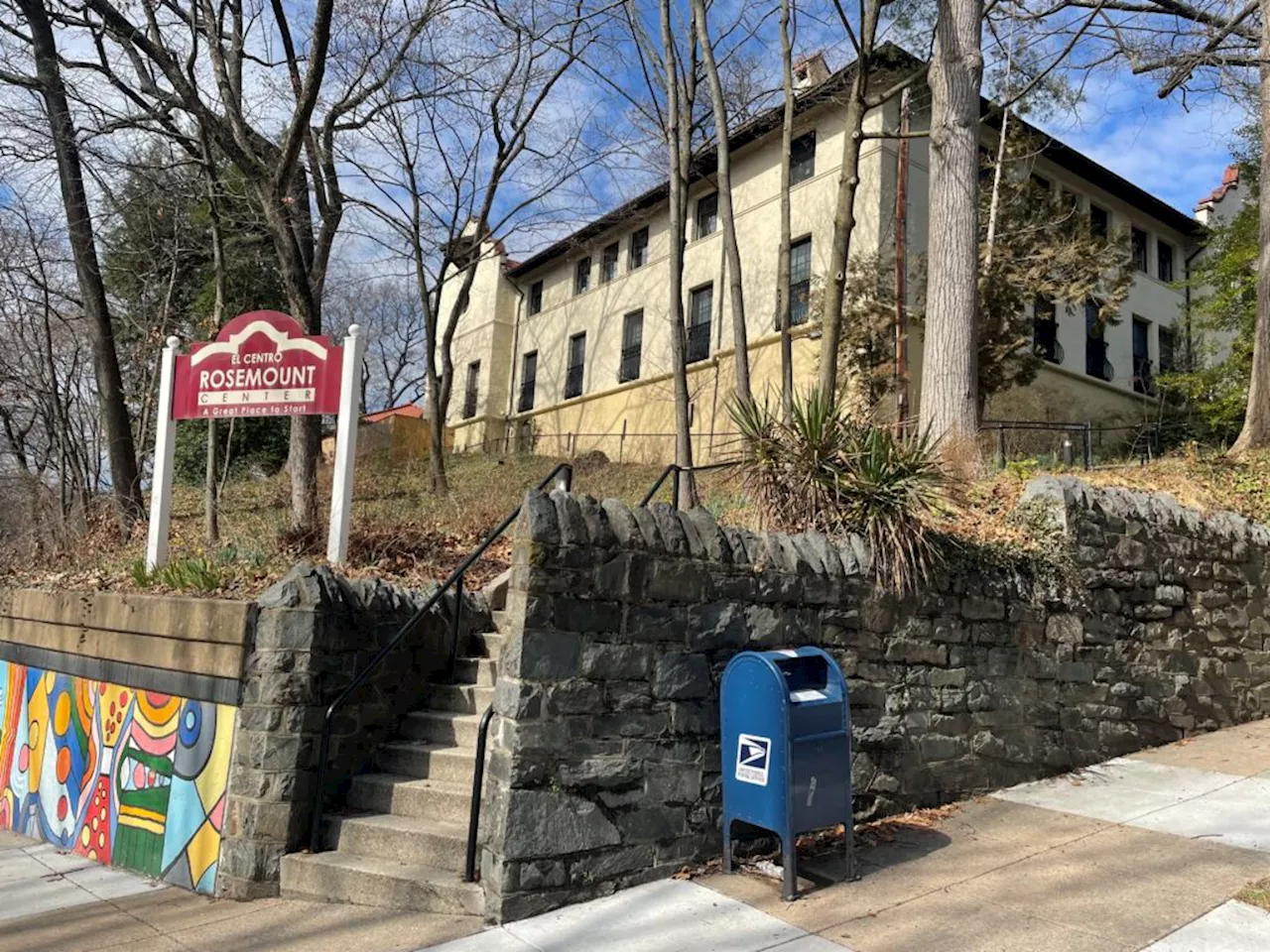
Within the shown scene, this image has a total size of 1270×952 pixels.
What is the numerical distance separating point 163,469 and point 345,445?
1760mm

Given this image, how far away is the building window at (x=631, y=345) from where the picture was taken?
26859 mm

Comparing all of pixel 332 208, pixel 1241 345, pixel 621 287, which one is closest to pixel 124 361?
pixel 332 208

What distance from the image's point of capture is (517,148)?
1917 cm

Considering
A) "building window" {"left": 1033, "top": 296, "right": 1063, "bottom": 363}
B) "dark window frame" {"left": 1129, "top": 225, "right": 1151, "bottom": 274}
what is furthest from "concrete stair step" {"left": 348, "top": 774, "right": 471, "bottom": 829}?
"dark window frame" {"left": 1129, "top": 225, "right": 1151, "bottom": 274}

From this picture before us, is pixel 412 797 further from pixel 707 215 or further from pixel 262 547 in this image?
pixel 707 215

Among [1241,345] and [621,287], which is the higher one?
[621,287]

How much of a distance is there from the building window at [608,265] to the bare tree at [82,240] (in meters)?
16.8

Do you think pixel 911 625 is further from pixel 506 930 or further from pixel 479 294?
pixel 479 294

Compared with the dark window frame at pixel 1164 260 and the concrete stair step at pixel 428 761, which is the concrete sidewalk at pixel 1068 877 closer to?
the concrete stair step at pixel 428 761

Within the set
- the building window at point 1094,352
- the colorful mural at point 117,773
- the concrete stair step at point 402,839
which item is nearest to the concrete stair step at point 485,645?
the concrete stair step at point 402,839

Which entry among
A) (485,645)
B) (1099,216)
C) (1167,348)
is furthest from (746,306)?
(485,645)

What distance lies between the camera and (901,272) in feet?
56.0

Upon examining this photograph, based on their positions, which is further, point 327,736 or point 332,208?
point 332,208

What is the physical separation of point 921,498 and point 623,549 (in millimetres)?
2285
